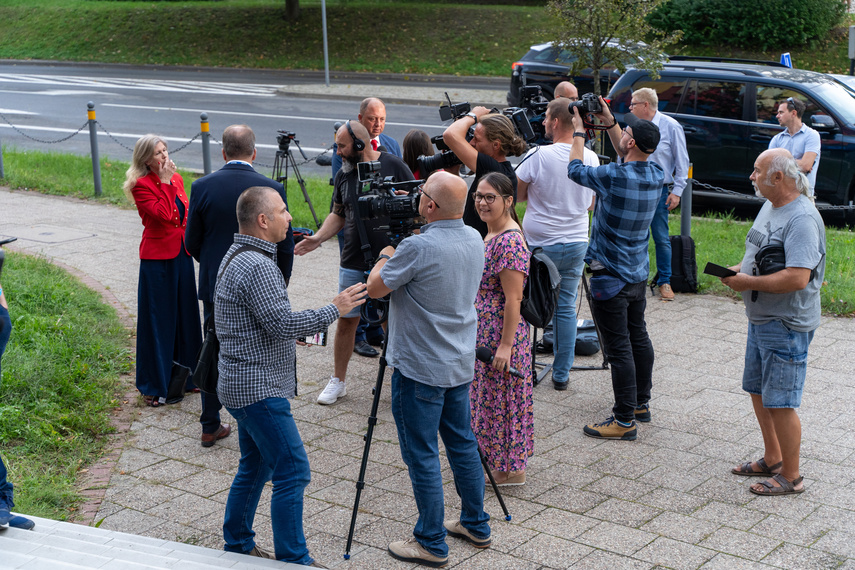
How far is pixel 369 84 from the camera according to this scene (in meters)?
25.8

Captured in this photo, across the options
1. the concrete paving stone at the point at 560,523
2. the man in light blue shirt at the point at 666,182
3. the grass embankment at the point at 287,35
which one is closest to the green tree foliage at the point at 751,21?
the grass embankment at the point at 287,35

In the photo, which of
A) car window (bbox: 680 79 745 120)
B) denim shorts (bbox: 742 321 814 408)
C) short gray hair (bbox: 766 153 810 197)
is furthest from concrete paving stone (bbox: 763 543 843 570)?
car window (bbox: 680 79 745 120)

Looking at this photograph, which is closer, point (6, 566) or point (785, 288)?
point (6, 566)

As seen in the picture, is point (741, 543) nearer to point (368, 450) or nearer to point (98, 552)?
point (368, 450)

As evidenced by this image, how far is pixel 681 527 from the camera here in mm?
4457

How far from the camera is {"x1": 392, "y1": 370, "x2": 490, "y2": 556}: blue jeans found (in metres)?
4.07

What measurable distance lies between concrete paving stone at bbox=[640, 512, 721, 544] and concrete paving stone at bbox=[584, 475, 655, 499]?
275mm

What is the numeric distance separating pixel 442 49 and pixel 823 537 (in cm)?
2603

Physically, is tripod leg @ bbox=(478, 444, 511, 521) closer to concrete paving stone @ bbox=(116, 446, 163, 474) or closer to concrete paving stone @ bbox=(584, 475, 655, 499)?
concrete paving stone @ bbox=(584, 475, 655, 499)

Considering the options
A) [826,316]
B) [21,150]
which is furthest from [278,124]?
[826,316]

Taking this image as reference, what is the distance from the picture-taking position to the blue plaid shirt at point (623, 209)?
17.6ft

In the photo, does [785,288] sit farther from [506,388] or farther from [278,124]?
[278,124]

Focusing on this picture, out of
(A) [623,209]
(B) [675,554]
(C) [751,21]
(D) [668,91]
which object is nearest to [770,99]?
(D) [668,91]

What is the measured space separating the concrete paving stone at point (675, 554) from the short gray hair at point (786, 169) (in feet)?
→ 6.54
